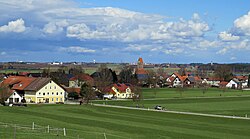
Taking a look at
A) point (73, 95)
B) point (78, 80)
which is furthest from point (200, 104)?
point (78, 80)

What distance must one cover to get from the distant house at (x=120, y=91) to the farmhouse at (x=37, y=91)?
953 inches

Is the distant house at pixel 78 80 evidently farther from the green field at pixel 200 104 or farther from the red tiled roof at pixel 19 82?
the red tiled roof at pixel 19 82

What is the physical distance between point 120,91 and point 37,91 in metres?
35.9

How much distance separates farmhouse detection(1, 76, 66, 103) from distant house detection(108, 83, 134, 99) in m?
24.2

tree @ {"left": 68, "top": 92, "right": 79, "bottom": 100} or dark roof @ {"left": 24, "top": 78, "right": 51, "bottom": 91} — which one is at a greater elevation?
dark roof @ {"left": 24, "top": 78, "right": 51, "bottom": 91}

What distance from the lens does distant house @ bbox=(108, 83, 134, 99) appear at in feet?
423

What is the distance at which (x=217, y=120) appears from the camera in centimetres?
6444

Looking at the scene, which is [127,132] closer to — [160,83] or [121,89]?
[121,89]

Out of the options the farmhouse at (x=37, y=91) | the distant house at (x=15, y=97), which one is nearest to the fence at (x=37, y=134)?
the distant house at (x=15, y=97)

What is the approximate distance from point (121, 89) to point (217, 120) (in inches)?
2714

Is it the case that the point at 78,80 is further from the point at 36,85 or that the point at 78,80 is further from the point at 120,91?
the point at 36,85

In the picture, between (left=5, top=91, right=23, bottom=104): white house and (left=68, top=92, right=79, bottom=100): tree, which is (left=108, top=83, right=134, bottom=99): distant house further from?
(left=5, top=91, right=23, bottom=104): white house

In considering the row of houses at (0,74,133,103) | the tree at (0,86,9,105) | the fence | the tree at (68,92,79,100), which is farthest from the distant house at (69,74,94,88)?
the fence

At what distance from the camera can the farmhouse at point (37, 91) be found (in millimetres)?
101325
